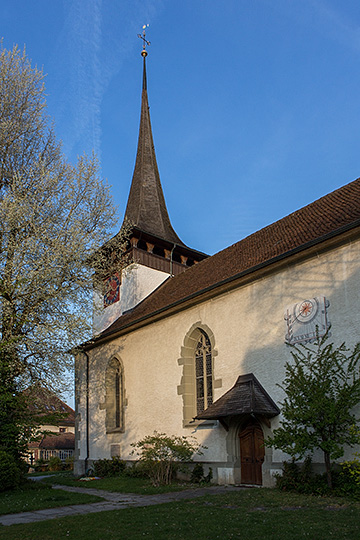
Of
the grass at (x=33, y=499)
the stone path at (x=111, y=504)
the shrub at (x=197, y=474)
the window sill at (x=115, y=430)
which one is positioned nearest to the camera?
the stone path at (x=111, y=504)

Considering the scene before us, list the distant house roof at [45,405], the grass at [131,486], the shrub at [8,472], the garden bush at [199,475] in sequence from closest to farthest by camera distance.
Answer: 1. the grass at [131,486]
2. the shrub at [8,472]
3. the garden bush at [199,475]
4. the distant house roof at [45,405]

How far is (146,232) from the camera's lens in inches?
841

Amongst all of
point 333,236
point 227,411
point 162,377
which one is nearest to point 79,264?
point 162,377

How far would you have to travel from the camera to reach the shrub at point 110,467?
17.0 metres

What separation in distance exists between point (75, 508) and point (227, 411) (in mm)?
3950

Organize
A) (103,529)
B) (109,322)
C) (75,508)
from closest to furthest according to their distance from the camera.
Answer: (103,529), (75,508), (109,322)

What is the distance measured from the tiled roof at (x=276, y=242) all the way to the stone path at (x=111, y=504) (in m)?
5.27

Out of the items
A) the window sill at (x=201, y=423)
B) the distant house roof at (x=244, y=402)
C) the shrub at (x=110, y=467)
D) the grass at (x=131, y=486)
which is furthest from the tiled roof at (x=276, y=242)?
the grass at (x=131, y=486)

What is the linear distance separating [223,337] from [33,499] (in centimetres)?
614

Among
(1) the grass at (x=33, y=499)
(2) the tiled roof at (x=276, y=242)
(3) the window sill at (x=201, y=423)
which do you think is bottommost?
(1) the grass at (x=33, y=499)

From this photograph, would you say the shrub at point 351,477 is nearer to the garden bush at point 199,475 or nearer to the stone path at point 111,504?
the stone path at point 111,504

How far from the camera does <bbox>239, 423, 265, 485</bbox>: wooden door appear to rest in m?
11.7

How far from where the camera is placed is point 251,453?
12023 millimetres

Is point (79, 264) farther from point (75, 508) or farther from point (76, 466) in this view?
point (76, 466)
